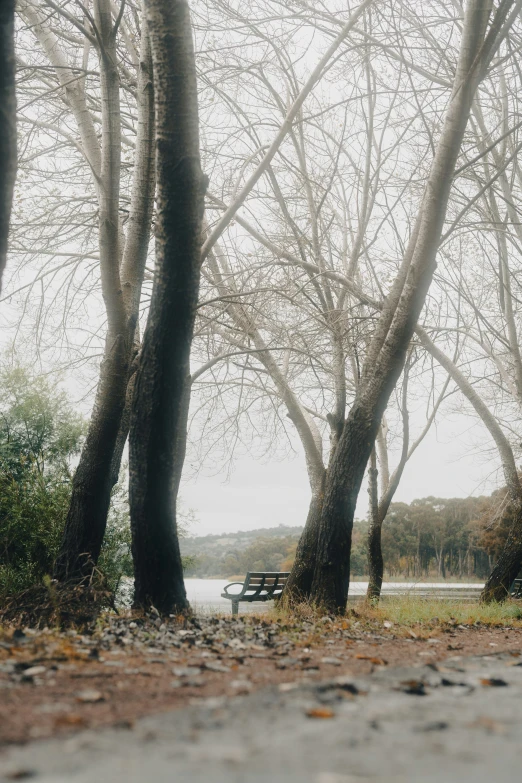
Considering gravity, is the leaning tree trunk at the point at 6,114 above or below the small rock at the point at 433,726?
above

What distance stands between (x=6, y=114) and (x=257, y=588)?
1003 centimetres

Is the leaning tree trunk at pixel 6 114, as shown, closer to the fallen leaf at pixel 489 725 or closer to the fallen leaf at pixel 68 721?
the fallen leaf at pixel 68 721

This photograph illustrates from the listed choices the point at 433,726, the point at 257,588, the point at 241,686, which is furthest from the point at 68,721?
the point at 257,588

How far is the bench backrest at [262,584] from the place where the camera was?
12258 mm

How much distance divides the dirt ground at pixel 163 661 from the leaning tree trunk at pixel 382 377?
1735 mm

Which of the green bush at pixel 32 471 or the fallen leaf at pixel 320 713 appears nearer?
the fallen leaf at pixel 320 713

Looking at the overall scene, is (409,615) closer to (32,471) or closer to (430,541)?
(32,471)

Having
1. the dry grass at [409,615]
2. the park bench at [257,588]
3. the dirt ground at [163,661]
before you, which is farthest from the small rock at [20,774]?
the park bench at [257,588]

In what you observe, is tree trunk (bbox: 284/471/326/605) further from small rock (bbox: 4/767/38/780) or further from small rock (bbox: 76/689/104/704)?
small rock (bbox: 4/767/38/780)

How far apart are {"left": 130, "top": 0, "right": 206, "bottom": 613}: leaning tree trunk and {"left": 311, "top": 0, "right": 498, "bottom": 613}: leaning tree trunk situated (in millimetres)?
2666

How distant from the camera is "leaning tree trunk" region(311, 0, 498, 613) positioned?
7.63 meters

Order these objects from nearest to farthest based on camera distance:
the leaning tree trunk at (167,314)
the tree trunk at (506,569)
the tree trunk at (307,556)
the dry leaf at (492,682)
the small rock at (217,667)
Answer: the dry leaf at (492,682)
the small rock at (217,667)
the leaning tree trunk at (167,314)
the tree trunk at (307,556)
the tree trunk at (506,569)

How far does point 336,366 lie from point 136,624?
21.9 ft

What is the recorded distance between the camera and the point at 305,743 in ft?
7.07
